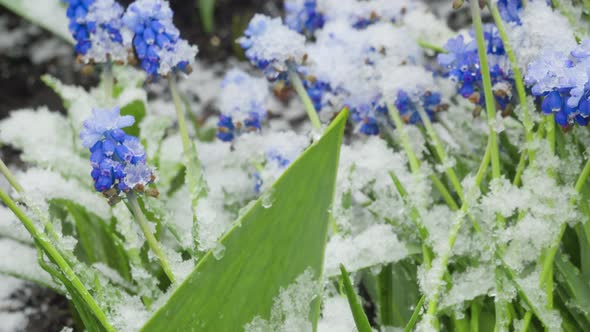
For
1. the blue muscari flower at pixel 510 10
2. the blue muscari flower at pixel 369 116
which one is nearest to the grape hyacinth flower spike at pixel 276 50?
the blue muscari flower at pixel 369 116

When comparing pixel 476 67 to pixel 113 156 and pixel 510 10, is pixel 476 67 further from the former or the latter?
pixel 113 156

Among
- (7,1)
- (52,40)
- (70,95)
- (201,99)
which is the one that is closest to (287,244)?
(70,95)

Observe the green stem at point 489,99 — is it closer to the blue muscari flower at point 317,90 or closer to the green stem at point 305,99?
the green stem at point 305,99

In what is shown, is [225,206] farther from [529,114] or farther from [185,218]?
[529,114]

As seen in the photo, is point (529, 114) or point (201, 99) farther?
point (201, 99)

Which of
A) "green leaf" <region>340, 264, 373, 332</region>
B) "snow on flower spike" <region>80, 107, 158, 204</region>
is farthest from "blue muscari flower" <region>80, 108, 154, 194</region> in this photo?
"green leaf" <region>340, 264, 373, 332</region>

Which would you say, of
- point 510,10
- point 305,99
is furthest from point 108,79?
point 510,10
